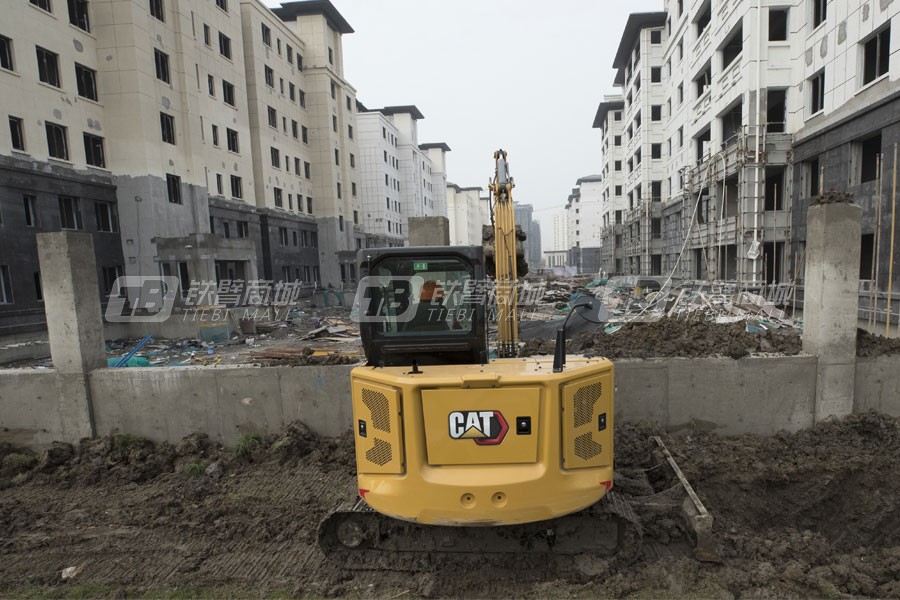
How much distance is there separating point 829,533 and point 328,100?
1676 inches

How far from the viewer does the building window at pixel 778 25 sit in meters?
17.6

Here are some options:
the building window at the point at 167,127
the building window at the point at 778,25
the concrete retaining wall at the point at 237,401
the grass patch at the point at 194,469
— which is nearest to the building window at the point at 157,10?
the building window at the point at 167,127

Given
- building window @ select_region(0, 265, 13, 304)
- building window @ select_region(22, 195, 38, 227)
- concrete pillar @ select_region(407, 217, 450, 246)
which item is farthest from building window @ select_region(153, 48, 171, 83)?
concrete pillar @ select_region(407, 217, 450, 246)

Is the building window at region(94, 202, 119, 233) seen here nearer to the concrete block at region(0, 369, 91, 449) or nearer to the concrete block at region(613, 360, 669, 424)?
the concrete block at region(0, 369, 91, 449)

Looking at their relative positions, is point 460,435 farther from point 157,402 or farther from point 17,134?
point 17,134

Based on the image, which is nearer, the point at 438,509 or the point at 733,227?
the point at 438,509

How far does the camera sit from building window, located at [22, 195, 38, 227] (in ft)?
57.5

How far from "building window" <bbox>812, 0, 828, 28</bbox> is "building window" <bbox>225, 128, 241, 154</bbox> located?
28.5 m

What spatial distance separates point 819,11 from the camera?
16.1 m

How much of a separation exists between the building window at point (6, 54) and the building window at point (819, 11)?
1118 inches

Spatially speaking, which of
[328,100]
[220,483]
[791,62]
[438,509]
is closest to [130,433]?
[220,483]

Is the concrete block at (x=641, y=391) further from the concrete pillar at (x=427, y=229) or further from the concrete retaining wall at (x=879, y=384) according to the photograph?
the concrete pillar at (x=427, y=229)

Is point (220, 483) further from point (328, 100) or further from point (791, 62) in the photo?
point (328, 100)

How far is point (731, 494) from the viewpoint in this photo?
5707mm
